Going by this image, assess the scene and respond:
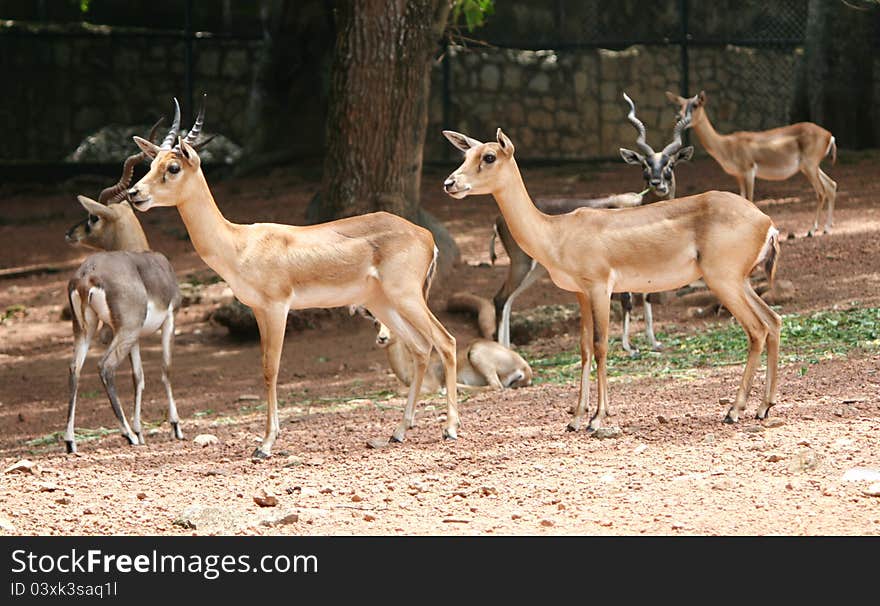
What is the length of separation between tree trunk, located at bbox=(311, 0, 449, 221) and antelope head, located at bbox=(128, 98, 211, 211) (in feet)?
18.0

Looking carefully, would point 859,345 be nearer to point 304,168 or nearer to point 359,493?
point 359,493

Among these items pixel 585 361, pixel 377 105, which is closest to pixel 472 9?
pixel 377 105

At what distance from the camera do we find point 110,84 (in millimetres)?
22094

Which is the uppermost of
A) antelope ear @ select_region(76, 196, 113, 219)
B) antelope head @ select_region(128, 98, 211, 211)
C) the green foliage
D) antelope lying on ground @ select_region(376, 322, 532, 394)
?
the green foliage

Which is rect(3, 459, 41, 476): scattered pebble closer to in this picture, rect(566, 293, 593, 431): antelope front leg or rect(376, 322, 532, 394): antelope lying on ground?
rect(566, 293, 593, 431): antelope front leg

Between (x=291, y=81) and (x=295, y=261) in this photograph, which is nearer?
(x=295, y=261)

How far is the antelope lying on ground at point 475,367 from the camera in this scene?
1028 cm

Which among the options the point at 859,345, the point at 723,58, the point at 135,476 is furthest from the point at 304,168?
the point at 135,476

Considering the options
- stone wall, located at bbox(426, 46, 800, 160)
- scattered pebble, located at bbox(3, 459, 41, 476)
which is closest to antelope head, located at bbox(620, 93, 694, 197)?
scattered pebble, located at bbox(3, 459, 41, 476)

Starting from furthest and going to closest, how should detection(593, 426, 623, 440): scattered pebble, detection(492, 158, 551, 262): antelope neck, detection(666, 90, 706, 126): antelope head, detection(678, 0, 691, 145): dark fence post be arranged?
1. detection(678, 0, 691, 145): dark fence post
2. detection(666, 90, 706, 126): antelope head
3. detection(492, 158, 551, 262): antelope neck
4. detection(593, 426, 623, 440): scattered pebble

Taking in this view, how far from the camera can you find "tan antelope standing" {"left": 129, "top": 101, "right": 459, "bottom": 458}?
24.6ft

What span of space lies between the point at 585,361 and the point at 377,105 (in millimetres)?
5957

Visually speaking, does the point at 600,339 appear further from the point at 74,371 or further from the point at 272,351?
the point at 74,371

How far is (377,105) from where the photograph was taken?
42.6 feet
